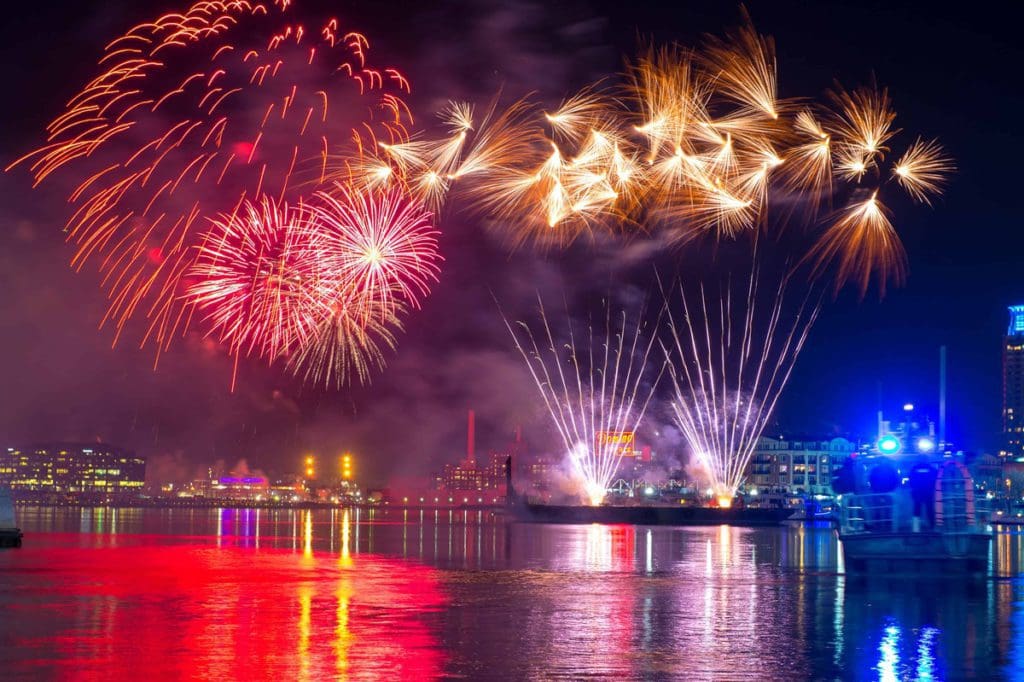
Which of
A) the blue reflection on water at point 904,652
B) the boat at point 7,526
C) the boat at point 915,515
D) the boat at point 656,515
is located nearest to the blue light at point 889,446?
the boat at point 915,515

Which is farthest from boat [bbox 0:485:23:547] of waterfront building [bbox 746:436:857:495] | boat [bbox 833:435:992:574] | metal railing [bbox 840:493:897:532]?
waterfront building [bbox 746:436:857:495]

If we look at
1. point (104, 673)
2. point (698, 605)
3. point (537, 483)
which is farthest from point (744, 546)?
point (537, 483)

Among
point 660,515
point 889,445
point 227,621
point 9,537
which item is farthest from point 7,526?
point 660,515

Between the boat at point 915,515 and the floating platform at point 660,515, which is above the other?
the boat at point 915,515

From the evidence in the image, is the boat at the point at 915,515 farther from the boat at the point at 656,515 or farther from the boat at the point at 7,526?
the boat at the point at 656,515

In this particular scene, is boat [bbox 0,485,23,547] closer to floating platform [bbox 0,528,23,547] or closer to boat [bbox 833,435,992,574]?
floating platform [bbox 0,528,23,547]

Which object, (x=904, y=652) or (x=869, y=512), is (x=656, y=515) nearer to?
(x=869, y=512)

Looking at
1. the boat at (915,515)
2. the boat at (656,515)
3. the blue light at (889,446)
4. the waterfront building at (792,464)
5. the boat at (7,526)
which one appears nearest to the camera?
the boat at (915,515)
